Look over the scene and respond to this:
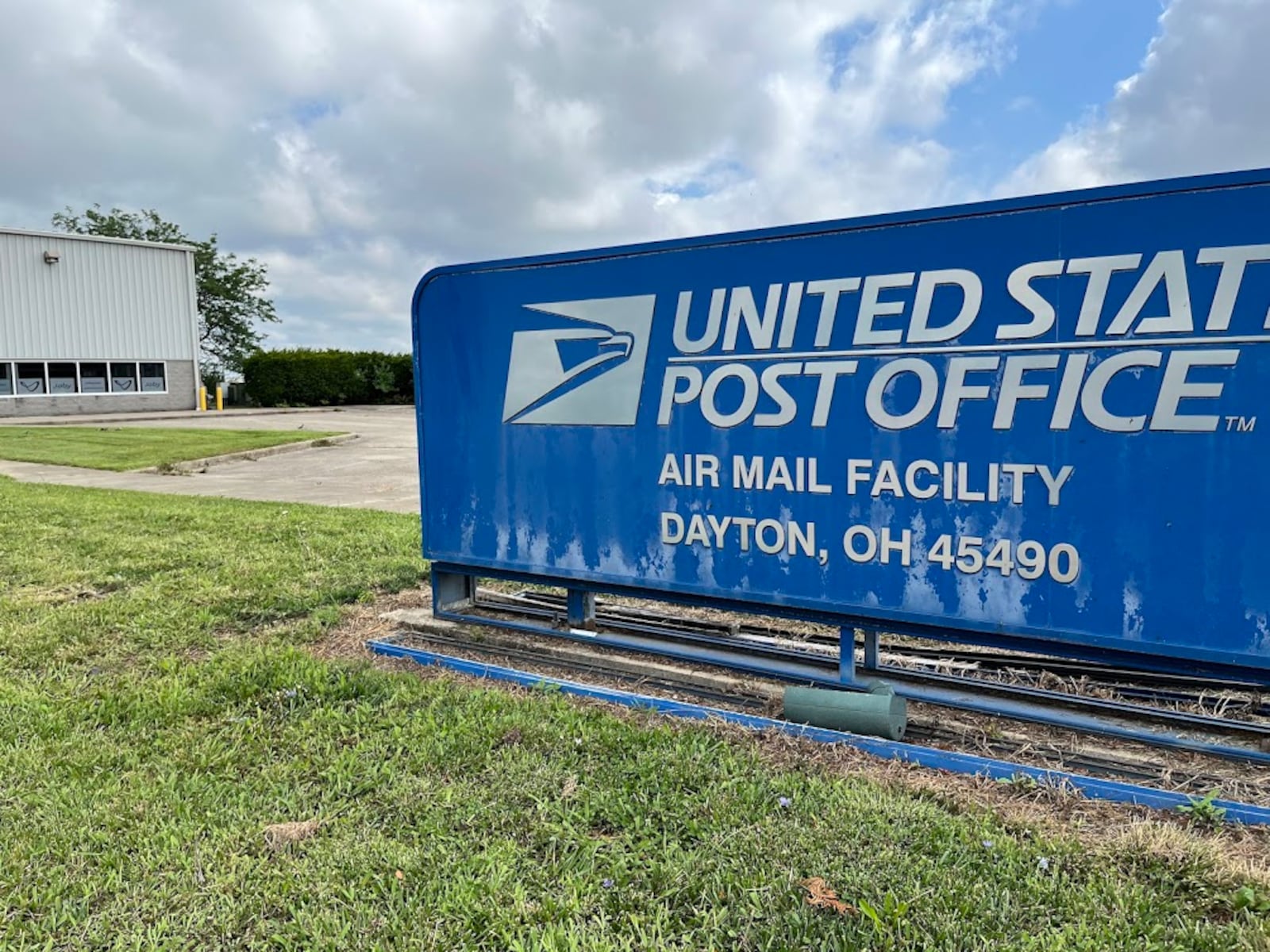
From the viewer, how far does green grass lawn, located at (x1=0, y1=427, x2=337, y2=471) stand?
15391mm

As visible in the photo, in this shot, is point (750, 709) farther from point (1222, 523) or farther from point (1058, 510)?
point (1222, 523)

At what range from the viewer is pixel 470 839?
271cm

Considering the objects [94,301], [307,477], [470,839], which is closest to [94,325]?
[94,301]

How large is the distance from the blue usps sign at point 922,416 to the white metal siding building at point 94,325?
33586 mm

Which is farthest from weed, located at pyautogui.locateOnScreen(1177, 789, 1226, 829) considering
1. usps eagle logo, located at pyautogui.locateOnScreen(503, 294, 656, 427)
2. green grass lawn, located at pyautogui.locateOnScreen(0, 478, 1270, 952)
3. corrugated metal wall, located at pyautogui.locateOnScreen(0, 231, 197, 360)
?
corrugated metal wall, located at pyautogui.locateOnScreen(0, 231, 197, 360)

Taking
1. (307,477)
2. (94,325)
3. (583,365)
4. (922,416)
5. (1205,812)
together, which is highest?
(94,325)

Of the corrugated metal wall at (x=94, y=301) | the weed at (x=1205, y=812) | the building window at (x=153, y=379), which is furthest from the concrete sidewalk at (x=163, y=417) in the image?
the weed at (x=1205, y=812)

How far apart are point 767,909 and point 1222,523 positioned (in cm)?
200

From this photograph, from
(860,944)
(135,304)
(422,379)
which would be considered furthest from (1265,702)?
(135,304)

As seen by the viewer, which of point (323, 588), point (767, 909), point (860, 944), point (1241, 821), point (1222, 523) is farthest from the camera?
point (323, 588)

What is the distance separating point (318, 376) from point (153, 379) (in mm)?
7375

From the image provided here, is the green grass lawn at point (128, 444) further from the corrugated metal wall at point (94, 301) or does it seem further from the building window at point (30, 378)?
the corrugated metal wall at point (94, 301)

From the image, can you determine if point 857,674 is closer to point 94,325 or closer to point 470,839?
point 470,839

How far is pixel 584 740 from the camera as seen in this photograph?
3.37 meters
